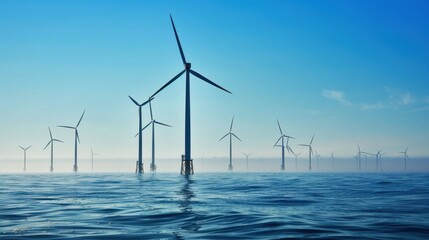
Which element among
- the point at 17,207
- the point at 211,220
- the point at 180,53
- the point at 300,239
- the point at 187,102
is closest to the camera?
the point at 300,239

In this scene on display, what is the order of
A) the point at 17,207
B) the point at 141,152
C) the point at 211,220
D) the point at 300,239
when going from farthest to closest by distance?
the point at 141,152
the point at 17,207
the point at 211,220
the point at 300,239

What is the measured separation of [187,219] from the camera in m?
19.7

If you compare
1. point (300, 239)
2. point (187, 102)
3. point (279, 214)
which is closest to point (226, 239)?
point (300, 239)

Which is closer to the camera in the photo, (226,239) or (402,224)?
(226,239)

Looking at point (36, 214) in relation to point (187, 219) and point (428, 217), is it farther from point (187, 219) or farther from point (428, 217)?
point (428, 217)

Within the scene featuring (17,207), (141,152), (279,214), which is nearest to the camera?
(279,214)

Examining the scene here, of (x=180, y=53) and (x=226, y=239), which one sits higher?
(x=180, y=53)

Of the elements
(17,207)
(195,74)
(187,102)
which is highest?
(195,74)

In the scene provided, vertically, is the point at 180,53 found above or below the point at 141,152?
above

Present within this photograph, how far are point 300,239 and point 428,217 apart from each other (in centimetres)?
970

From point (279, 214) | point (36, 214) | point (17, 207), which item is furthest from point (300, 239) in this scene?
point (17, 207)

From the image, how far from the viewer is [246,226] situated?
17.4m

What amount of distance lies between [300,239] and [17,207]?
20127 mm

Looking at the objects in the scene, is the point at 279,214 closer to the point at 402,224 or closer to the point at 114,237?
the point at 402,224
